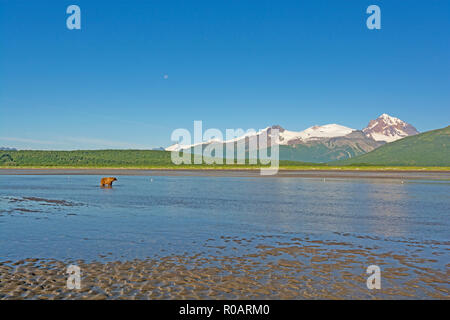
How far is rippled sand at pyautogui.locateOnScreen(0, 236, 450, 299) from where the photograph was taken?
11.2 meters

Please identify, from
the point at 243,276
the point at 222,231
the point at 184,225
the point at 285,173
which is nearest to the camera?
the point at 243,276

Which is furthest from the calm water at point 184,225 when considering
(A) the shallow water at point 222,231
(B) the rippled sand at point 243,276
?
(B) the rippled sand at point 243,276

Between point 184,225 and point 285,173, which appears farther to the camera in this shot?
point 285,173

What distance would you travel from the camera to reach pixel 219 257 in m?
15.7

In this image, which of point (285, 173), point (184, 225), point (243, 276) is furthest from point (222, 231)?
point (285, 173)

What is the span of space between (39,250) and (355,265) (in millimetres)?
12943

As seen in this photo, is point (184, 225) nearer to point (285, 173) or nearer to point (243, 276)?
point (243, 276)

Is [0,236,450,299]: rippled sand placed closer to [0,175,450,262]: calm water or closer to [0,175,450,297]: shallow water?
[0,175,450,297]: shallow water

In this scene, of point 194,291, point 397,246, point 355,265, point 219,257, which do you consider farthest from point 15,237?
point 397,246

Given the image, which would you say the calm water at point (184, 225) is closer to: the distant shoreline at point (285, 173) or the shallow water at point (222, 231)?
the shallow water at point (222, 231)

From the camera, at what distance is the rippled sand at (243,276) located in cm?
1121

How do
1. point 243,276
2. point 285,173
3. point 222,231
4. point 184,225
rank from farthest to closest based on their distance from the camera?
point 285,173, point 184,225, point 222,231, point 243,276

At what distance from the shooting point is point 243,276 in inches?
512
